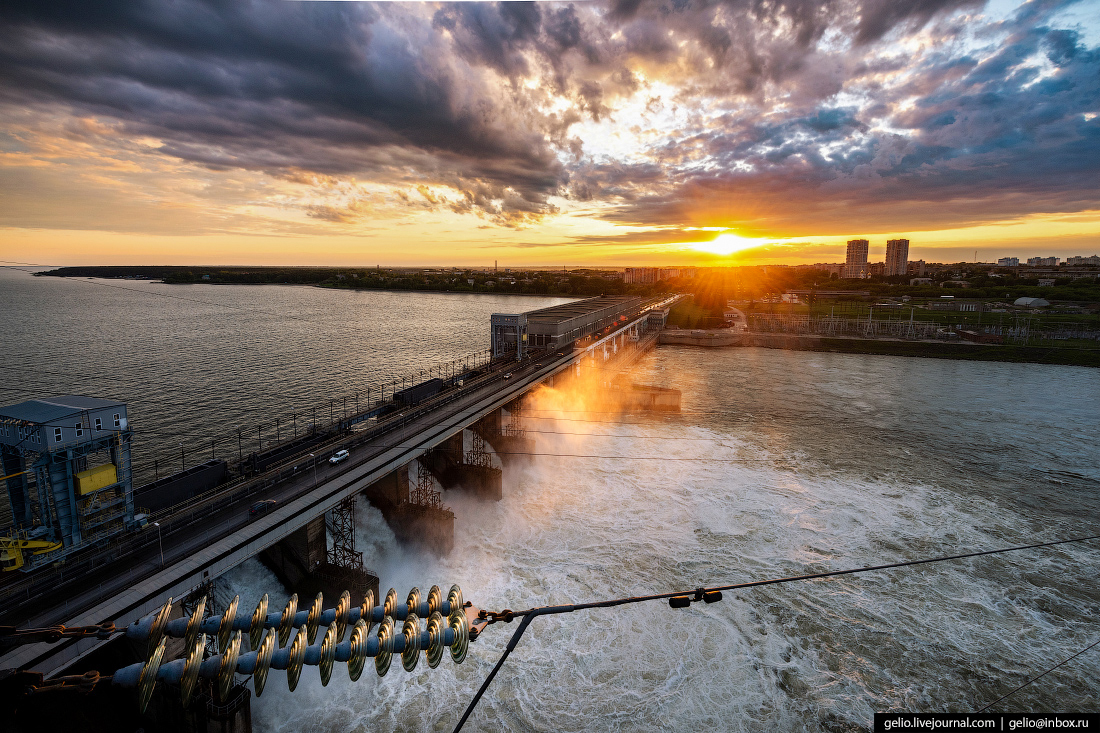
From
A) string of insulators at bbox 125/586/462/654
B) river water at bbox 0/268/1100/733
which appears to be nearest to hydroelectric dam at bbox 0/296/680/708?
string of insulators at bbox 125/586/462/654

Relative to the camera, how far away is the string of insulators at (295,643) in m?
6.37

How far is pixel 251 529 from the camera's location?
20859 mm

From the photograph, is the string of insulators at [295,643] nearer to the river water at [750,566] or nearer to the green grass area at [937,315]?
the river water at [750,566]

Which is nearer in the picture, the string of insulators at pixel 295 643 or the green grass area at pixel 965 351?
the string of insulators at pixel 295 643

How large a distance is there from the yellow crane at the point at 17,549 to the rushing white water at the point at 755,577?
775cm

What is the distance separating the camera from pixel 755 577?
2914cm

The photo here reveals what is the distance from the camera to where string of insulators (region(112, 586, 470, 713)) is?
20.9ft

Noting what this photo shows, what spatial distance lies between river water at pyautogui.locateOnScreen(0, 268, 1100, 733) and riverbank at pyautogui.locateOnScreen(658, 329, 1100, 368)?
40.8 meters

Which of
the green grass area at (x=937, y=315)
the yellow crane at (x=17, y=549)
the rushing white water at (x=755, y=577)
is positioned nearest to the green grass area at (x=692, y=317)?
the green grass area at (x=937, y=315)

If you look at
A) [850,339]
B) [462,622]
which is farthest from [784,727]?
[850,339]

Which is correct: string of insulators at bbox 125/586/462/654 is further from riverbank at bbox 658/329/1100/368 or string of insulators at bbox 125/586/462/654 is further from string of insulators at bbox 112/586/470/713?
riverbank at bbox 658/329/1100/368

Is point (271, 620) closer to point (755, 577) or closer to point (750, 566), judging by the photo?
point (755, 577)

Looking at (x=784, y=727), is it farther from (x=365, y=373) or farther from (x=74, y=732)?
(x=365, y=373)

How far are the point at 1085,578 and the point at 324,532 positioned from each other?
4419 cm
